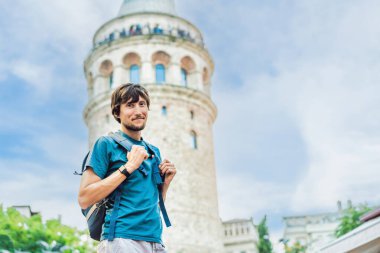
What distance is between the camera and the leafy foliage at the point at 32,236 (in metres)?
18.7

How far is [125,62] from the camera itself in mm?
35125

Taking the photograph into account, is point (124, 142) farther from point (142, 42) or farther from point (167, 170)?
point (142, 42)

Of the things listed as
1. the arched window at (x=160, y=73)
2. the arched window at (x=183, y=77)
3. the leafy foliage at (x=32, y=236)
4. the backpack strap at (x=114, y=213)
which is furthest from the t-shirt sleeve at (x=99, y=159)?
the arched window at (x=183, y=77)

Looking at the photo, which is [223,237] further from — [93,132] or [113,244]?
[113,244]

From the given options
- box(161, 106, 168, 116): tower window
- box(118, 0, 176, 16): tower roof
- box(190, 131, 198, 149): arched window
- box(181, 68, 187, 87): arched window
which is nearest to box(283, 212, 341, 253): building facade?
box(190, 131, 198, 149): arched window

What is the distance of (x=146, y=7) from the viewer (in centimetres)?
3656

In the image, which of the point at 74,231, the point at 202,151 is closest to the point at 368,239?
the point at 74,231

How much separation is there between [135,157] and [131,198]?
272mm

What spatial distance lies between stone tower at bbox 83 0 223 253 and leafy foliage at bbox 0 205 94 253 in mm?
10050

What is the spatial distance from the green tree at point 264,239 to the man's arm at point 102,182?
2868 centimetres

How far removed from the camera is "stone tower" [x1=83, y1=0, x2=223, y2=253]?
104ft

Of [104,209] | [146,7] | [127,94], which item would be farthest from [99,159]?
[146,7]

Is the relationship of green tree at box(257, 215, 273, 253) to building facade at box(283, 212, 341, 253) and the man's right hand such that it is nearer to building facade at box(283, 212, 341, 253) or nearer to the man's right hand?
building facade at box(283, 212, 341, 253)

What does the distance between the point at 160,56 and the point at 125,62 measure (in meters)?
2.15
